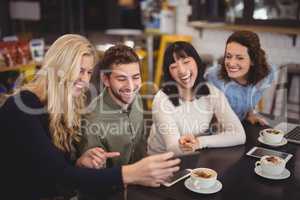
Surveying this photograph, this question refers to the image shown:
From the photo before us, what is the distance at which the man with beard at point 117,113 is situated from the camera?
3.86 ft

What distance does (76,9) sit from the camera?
516 cm

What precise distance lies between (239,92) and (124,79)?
722 mm

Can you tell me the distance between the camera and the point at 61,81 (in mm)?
1135

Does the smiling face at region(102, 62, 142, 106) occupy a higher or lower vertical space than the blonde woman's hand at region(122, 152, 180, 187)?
higher

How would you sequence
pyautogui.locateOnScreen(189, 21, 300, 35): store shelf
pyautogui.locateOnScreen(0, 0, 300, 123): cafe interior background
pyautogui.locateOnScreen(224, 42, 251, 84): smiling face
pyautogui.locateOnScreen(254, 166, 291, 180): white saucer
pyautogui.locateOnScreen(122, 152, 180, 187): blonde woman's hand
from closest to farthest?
pyautogui.locateOnScreen(122, 152, 180, 187): blonde woman's hand → pyautogui.locateOnScreen(254, 166, 291, 180): white saucer → pyautogui.locateOnScreen(224, 42, 251, 84): smiling face → pyautogui.locateOnScreen(0, 0, 300, 123): cafe interior background → pyautogui.locateOnScreen(189, 21, 300, 35): store shelf

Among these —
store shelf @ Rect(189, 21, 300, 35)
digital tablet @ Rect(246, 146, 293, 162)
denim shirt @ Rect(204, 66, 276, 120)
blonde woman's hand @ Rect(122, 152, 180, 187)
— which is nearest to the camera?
blonde woman's hand @ Rect(122, 152, 180, 187)

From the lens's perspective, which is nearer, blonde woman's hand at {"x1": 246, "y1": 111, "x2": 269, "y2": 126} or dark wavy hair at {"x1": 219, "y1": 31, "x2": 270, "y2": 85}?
dark wavy hair at {"x1": 219, "y1": 31, "x2": 270, "y2": 85}

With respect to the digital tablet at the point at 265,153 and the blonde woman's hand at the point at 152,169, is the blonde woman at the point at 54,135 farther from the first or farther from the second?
the digital tablet at the point at 265,153

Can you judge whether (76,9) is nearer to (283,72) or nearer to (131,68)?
(283,72)

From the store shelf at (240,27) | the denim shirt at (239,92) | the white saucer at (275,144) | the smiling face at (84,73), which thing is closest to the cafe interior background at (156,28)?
the store shelf at (240,27)

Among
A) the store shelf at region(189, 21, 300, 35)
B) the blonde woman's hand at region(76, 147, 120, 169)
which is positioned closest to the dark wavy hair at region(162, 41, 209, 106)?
the blonde woman's hand at region(76, 147, 120, 169)

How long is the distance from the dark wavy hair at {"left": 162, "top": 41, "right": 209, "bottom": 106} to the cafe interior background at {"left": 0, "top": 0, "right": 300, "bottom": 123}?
0.58 meters

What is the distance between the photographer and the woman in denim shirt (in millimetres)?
1399

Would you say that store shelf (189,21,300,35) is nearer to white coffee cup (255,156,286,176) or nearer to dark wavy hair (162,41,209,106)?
dark wavy hair (162,41,209,106)
